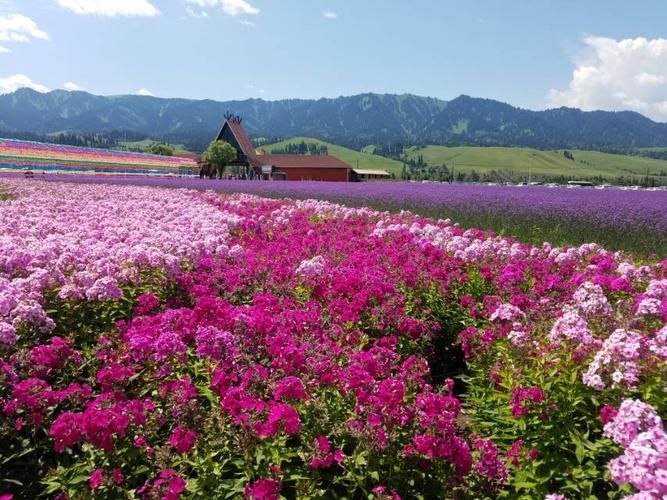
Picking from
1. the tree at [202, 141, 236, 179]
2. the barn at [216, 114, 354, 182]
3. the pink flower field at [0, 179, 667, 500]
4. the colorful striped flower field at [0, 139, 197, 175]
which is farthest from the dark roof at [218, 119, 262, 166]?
the pink flower field at [0, 179, 667, 500]

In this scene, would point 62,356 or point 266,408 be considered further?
point 62,356

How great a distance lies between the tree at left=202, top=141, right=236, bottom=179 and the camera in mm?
95662

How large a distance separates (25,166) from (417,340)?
2218 inches

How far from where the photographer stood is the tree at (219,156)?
314 ft

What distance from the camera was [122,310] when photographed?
5180 mm

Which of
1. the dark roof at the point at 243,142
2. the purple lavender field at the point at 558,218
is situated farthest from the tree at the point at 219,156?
the purple lavender field at the point at 558,218

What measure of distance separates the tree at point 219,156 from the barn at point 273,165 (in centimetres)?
474

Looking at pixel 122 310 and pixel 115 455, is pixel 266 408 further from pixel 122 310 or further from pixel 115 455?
pixel 122 310

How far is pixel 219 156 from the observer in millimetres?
95875

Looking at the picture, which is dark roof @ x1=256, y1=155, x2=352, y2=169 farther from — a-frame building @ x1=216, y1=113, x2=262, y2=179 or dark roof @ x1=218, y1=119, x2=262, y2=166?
a-frame building @ x1=216, y1=113, x2=262, y2=179

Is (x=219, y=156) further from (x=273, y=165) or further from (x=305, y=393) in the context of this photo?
(x=305, y=393)

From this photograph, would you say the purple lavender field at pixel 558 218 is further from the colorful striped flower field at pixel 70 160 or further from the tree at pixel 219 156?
the tree at pixel 219 156

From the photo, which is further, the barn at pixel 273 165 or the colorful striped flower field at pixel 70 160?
the barn at pixel 273 165

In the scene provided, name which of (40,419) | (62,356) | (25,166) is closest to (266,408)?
(40,419)
